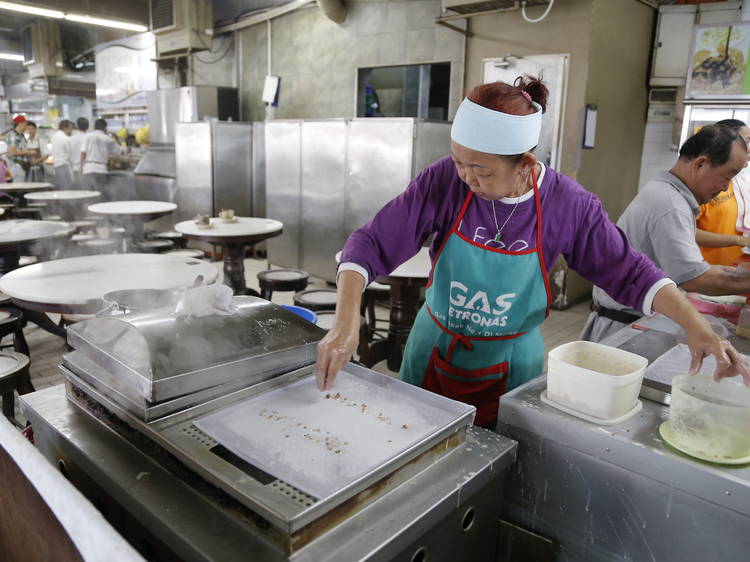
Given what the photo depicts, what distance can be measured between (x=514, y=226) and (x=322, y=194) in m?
5.57

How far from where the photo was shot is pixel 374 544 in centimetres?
96

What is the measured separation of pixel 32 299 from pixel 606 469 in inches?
114

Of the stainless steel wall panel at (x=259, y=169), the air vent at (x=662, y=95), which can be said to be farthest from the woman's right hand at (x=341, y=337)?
the stainless steel wall panel at (x=259, y=169)

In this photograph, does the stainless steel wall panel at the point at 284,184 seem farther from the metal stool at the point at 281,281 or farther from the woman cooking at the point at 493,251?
the woman cooking at the point at 493,251

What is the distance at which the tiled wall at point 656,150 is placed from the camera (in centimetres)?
700

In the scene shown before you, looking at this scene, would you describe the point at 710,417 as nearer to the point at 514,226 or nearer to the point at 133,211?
the point at 514,226

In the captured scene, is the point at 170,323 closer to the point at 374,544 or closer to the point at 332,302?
the point at 374,544

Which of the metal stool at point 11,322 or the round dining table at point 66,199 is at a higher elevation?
the round dining table at point 66,199

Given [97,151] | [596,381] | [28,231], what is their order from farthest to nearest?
[97,151] < [28,231] < [596,381]

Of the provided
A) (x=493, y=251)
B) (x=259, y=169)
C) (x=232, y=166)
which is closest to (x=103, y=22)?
(x=232, y=166)

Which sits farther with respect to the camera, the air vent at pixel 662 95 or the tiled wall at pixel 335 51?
the tiled wall at pixel 335 51

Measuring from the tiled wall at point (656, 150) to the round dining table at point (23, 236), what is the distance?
22.1ft

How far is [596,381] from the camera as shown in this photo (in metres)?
1.29

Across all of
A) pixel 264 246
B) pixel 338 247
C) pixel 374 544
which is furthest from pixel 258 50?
pixel 374 544
